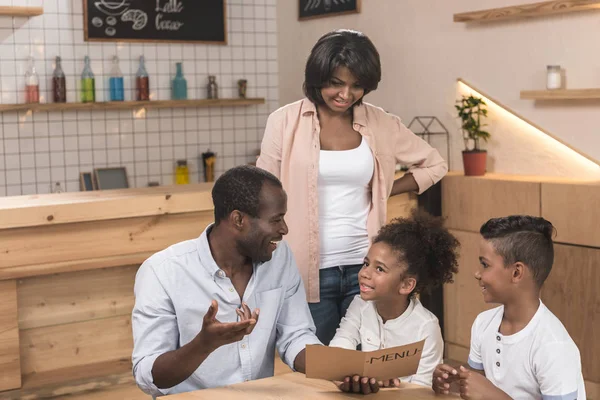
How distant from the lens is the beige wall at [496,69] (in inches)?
154

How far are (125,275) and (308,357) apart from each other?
204 centimetres

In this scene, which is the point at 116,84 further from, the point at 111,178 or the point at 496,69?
the point at 496,69

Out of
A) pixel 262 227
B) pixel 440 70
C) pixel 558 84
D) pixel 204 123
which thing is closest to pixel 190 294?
pixel 262 227

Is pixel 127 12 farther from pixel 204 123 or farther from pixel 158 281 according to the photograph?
pixel 158 281

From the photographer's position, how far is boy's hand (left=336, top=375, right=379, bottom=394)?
1863 mm

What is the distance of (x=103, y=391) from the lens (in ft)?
11.8

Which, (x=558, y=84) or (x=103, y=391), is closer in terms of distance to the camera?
(x=103, y=391)

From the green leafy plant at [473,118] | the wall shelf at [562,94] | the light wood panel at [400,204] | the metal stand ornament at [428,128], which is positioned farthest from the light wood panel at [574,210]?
the metal stand ornament at [428,128]

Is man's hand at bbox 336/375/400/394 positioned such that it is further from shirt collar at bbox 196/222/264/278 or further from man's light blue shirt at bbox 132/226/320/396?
shirt collar at bbox 196/222/264/278

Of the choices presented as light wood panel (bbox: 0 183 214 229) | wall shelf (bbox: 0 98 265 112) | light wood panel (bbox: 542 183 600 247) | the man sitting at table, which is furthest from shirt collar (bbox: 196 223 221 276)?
wall shelf (bbox: 0 98 265 112)

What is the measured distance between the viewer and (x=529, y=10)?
3.99m

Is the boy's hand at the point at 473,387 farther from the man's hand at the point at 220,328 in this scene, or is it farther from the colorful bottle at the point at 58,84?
the colorful bottle at the point at 58,84

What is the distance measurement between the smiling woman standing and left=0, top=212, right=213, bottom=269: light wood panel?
3.05 feet

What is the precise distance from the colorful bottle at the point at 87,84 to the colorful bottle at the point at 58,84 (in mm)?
116
